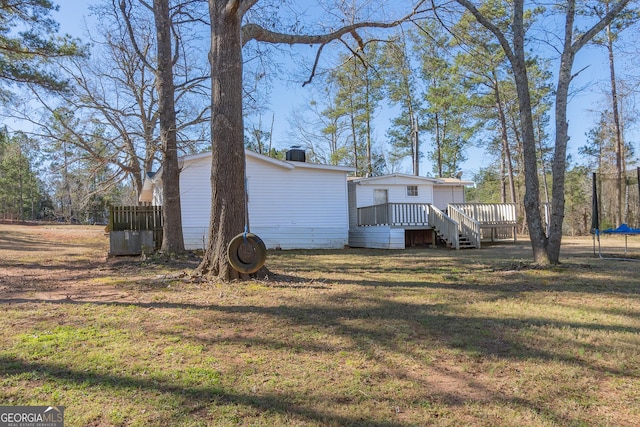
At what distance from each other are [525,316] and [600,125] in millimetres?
30182

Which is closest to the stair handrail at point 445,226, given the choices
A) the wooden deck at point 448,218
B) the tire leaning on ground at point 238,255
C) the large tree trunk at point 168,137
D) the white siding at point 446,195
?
the wooden deck at point 448,218

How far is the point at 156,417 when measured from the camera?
2.25 m

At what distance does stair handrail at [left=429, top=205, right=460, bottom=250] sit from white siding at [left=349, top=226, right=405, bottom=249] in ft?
5.41

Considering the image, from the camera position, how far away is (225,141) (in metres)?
6.45

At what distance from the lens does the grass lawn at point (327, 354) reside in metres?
2.35

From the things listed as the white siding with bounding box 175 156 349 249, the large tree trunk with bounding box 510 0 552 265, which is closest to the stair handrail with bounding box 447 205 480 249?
the white siding with bounding box 175 156 349 249

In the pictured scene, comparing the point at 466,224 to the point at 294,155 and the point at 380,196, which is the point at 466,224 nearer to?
the point at 380,196

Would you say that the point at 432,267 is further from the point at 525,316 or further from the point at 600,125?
the point at 600,125

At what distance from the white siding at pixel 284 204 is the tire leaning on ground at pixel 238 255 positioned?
27.0 feet

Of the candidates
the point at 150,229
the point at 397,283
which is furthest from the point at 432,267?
the point at 150,229

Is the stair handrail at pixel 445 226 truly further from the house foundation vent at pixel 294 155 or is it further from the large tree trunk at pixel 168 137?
the large tree trunk at pixel 168 137

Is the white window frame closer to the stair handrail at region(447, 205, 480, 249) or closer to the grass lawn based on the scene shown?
the stair handrail at region(447, 205, 480, 249)

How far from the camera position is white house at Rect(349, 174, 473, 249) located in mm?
15227

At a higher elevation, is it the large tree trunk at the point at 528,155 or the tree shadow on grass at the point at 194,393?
the large tree trunk at the point at 528,155
